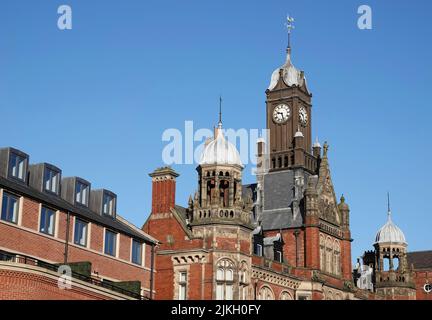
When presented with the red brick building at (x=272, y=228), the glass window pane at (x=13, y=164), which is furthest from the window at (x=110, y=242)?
the red brick building at (x=272, y=228)

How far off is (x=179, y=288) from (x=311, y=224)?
2035 cm

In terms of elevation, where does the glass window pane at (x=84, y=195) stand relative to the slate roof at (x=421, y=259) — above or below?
below

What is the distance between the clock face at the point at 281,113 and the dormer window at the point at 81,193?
155ft

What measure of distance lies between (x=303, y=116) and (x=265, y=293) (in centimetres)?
3608

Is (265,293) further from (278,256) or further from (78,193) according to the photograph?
(78,193)

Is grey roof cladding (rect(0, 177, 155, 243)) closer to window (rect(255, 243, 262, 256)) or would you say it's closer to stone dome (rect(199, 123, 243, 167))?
stone dome (rect(199, 123, 243, 167))

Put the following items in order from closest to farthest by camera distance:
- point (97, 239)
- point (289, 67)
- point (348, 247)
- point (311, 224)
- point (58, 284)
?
1. point (58, 284)
2. point (97, 239)
3. point (311, 224)
4. point (348, 247)
5. point (289, 67)

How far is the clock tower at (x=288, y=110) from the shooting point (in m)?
109

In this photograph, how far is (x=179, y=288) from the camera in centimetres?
7575

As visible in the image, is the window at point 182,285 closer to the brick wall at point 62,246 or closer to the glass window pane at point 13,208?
the brick wall at point 62,246

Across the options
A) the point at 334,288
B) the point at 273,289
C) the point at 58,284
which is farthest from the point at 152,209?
the point at 58,284

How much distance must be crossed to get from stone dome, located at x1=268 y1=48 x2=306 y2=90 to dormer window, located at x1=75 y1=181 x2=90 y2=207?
48.8m

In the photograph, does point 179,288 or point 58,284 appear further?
point 179,288
